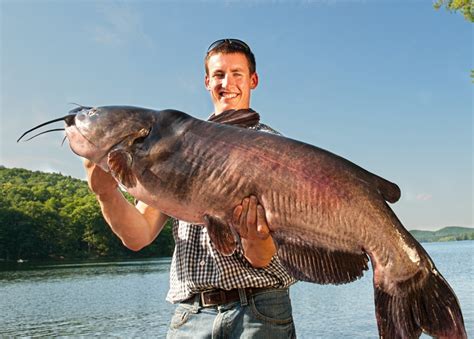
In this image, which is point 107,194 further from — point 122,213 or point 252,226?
point 252,226

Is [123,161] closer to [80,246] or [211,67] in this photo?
[211,67]

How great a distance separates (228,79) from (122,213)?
1273 mm

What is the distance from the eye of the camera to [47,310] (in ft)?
98.2

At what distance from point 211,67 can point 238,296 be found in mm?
1732

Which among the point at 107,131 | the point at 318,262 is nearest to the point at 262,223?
the point at 318,262

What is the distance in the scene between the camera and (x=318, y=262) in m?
2.56

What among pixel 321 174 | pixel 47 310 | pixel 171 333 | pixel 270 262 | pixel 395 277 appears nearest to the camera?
pixel 395 277

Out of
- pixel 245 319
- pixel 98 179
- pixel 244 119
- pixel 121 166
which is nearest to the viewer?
pixel 121 166

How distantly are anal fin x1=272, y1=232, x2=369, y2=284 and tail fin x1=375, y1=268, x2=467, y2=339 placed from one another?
219 millimetres

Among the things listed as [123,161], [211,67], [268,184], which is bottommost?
[268,184]

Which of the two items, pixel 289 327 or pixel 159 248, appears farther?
pixel 159 248

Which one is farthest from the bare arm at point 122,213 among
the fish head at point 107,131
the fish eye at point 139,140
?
the fish eye at point 139,140

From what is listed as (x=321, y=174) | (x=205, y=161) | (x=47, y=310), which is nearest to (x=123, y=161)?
(x=205, y=161)

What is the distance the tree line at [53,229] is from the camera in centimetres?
8112
